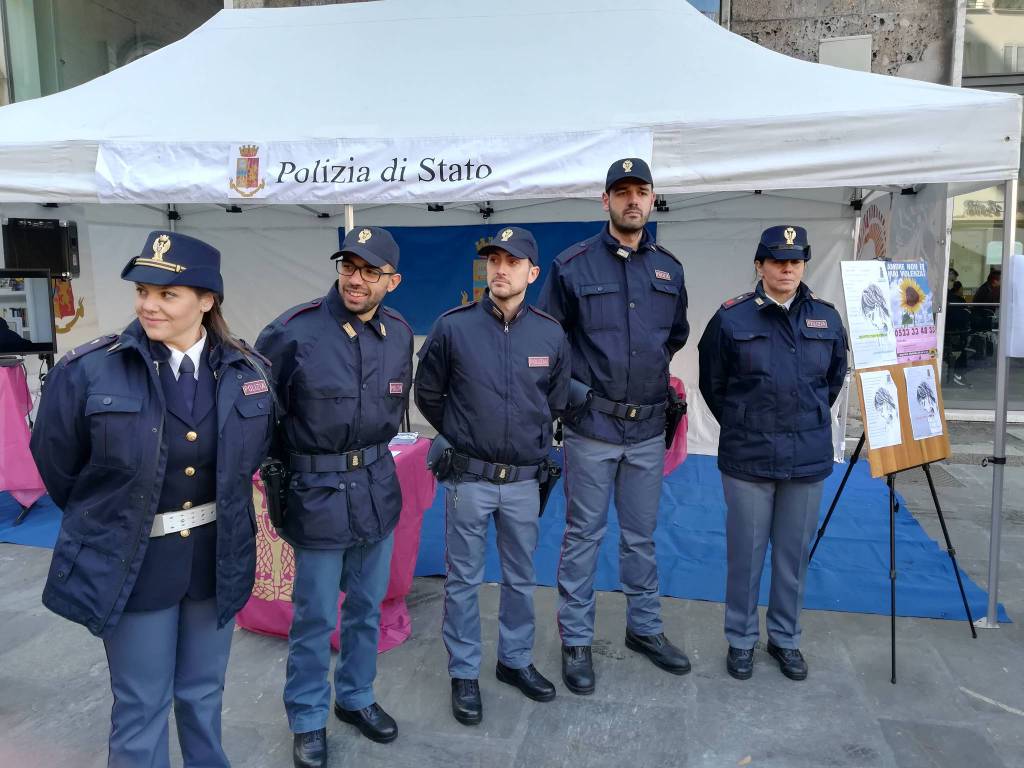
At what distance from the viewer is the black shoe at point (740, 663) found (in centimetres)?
294

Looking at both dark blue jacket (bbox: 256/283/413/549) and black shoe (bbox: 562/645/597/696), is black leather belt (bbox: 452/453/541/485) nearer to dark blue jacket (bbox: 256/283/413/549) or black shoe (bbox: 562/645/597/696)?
dark blue jacket (bbox: 256/283/413/549)

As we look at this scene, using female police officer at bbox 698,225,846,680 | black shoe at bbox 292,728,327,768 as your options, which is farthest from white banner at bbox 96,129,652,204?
black shoe at bbox 292,728,327,768

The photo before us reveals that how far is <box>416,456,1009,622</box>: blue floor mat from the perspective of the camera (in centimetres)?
367

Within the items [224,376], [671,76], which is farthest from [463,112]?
[224,376]

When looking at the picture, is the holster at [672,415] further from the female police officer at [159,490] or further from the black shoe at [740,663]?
the female police officer at [159,490]

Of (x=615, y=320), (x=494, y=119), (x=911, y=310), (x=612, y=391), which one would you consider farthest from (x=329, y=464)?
(x=911, y=310)

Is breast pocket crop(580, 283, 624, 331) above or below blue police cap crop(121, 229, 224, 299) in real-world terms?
below

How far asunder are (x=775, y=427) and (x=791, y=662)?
0.98m

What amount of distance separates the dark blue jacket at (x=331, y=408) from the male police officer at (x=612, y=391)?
846mm

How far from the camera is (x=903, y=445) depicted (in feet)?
10.1

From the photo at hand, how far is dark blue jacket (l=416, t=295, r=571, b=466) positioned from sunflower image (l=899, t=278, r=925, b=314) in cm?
154

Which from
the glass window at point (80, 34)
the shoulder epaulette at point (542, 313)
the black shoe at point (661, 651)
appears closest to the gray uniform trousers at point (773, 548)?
the black shoe at point (661, 651)

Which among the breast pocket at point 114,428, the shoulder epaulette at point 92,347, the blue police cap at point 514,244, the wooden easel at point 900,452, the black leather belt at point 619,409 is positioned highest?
the blue police cap at point 514,244

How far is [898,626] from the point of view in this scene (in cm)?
339
